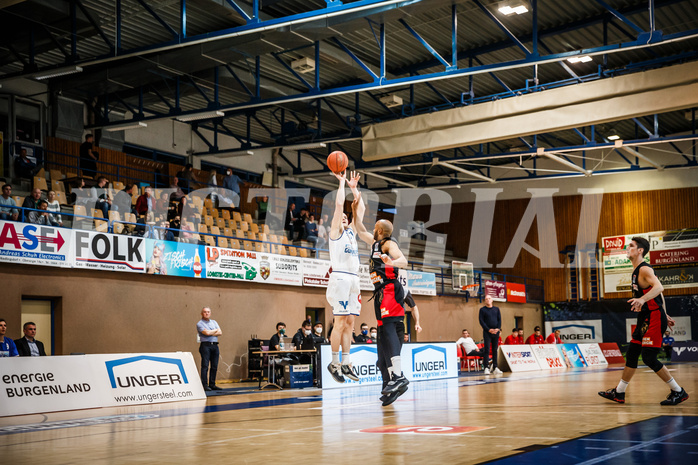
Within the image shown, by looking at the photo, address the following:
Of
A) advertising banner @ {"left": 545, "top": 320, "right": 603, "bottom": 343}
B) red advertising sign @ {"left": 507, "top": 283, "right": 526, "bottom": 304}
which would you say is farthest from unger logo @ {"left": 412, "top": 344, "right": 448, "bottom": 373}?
advertising banner @ {"left": 545, "top": 320, "right": 603, "bottom": 343}

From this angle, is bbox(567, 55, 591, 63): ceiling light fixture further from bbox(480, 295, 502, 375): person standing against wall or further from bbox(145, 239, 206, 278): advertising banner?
bbox(145, 239, 206, 278): advertising banner

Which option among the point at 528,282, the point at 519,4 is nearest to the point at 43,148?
the point at 519,4

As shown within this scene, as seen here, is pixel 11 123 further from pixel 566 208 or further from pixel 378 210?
pixel 566 208

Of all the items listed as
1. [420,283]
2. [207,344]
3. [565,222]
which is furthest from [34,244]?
[565,222]

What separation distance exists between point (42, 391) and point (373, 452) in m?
7.05

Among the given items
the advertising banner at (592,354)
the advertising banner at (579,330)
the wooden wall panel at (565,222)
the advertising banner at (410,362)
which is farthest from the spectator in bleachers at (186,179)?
the advertising banner at (579,330)

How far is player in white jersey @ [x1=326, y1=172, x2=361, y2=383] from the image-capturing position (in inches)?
336

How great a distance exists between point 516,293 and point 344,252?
2514 cm

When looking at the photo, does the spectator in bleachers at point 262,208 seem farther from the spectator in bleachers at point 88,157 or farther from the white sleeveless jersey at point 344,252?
the white sleeveless jersey at point 344,252

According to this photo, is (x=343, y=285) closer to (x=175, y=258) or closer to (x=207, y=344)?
(x=207, y=344)

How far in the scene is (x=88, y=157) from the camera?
20469 mm

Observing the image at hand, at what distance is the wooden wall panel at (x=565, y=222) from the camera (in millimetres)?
32031

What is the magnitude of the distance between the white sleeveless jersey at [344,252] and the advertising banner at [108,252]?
8811mm

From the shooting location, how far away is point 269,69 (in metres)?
22.1
